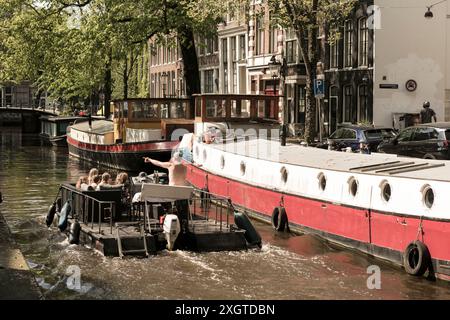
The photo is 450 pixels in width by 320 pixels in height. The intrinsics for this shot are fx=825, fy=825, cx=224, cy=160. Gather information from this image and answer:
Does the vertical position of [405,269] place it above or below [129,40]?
below

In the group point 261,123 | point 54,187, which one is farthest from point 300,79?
point 54,187

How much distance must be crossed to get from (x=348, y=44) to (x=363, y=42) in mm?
1467

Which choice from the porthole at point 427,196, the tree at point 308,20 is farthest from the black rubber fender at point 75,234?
the tree at point 308,20

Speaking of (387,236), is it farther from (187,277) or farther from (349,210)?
(187,277)

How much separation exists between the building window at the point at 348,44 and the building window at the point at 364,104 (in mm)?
1755

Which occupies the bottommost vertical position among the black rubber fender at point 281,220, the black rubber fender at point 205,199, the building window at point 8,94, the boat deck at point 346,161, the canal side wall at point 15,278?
the black rubber fender at point 281,220

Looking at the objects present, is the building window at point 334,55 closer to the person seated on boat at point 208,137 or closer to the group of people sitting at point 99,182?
the person seated on boat at point 208,137

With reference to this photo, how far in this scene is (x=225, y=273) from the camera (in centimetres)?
1415

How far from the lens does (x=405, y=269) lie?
46.1ft

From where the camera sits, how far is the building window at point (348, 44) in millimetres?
39906

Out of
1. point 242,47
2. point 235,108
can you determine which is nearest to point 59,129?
point 242,47

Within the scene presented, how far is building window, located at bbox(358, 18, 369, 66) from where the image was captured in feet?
126

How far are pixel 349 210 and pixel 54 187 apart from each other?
14.8 meters
